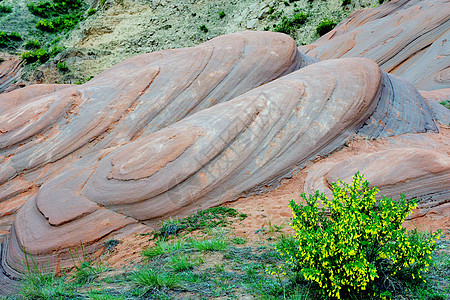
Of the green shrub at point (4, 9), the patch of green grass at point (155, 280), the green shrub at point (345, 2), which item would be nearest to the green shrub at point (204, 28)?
the green shrub at point (345, 2)

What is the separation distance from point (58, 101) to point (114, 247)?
459 centimetres

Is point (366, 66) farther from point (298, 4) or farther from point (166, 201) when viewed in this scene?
point (298, 4)

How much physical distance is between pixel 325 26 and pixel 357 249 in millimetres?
23408

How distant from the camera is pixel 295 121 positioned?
7414 millimetres

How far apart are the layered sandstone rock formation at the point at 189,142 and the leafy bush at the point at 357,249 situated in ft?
7.60

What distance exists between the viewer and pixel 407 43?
16.1 meters

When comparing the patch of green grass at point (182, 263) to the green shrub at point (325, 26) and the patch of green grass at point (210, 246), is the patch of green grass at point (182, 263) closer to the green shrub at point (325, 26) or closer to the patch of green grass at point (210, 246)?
the patch of green grass at point (210, 246)

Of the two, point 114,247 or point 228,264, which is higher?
point 228,264

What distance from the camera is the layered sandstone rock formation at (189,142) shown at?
6.17m

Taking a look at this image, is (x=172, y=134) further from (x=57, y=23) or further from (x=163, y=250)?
(x=57, y=23)

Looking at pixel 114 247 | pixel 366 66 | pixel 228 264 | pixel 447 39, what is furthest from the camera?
pixel 447 39

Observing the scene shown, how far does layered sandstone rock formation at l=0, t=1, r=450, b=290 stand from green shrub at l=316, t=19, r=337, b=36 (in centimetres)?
1510

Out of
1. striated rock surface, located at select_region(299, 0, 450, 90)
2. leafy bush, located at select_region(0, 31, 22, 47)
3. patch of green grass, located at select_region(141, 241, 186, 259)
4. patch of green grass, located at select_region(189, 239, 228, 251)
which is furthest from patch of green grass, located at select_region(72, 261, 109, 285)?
leafy bush, located at select_region(0, 31, 22, 47)

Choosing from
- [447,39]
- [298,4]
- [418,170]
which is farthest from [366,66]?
[298,4]
